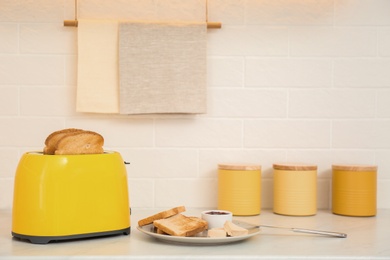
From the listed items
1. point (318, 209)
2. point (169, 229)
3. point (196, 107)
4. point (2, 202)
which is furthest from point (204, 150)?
point (2, 202)

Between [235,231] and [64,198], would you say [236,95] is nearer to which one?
[235,231]

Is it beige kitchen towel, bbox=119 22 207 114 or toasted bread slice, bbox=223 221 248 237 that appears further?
beige kitchen towel, bbox=119 22 207 114

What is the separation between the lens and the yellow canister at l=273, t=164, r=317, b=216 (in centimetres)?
150

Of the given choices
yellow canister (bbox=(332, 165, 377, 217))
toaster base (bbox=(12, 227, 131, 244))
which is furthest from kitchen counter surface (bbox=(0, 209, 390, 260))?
yellow canister (bbox=(332, 165, 377, 217))

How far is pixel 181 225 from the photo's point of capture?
1185mm

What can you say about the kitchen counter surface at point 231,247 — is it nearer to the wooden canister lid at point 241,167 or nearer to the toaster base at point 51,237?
the toaster base at point 51,237

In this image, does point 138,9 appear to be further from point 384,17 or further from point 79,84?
point 384,17

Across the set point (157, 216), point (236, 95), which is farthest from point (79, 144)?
point (236, 95)

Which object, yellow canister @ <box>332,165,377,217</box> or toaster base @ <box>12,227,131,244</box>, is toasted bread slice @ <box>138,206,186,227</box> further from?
yellow canister @ <box>332,165,377,217</box>

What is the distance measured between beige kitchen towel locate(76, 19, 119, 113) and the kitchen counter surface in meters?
0.42

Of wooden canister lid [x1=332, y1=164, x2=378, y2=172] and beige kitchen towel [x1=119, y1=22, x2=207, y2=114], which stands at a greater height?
beige kitchen towel [x1=119, y1=22, x2=207, y2=114]

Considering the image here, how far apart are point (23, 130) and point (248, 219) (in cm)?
71

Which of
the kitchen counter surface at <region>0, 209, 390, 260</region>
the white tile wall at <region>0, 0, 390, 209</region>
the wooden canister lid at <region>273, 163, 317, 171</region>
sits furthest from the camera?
the white tile wall at <region>0, 0, 390, 209</region>

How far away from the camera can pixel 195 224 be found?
118cm
